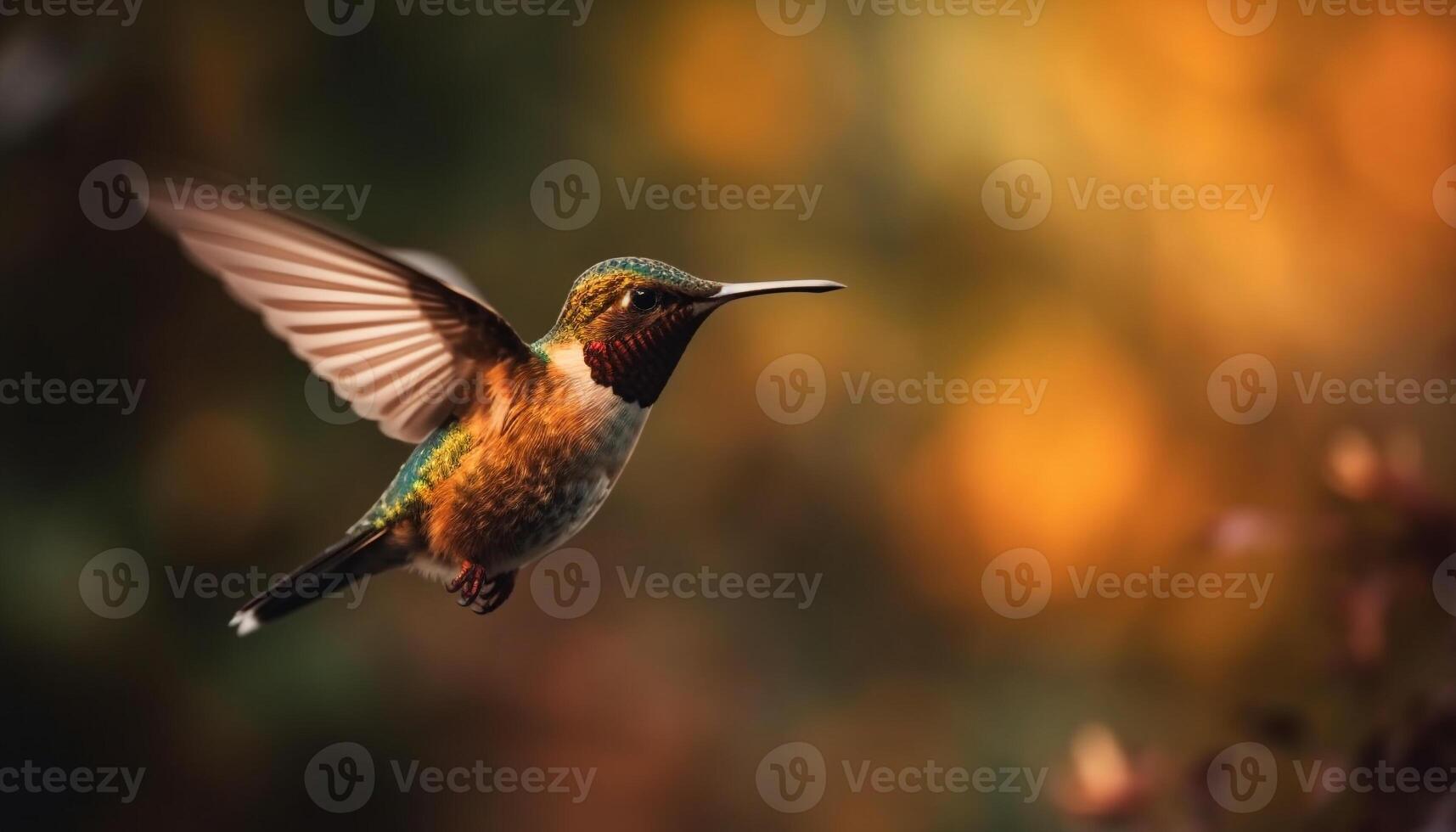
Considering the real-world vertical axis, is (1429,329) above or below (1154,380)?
above

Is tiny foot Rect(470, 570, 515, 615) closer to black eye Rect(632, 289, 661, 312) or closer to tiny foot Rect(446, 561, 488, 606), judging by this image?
tiny foot Rect(446, 561, 488, 606)

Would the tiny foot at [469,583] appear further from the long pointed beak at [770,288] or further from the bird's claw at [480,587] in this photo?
the long pointed beak at [770,288]

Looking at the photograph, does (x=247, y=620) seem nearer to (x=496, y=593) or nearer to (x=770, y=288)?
(x=496, y=593)

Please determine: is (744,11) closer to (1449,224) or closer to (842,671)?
(842,671)

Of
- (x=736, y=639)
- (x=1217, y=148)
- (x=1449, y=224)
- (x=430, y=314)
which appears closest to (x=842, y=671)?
(x=736, y=639)

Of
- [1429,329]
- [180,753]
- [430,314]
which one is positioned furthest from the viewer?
[1429,329]

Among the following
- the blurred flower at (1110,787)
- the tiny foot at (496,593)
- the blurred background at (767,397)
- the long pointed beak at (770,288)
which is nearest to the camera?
the long pointed beak at (770,288)

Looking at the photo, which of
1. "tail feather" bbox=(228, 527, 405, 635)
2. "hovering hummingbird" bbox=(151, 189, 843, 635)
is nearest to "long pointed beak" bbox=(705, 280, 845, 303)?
"hovering hummingbird" bbox=(151, 189, 843, 635)

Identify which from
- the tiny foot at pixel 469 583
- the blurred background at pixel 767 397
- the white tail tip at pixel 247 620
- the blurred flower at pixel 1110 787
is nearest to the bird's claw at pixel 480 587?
the tiny foot at pixel 469 583
